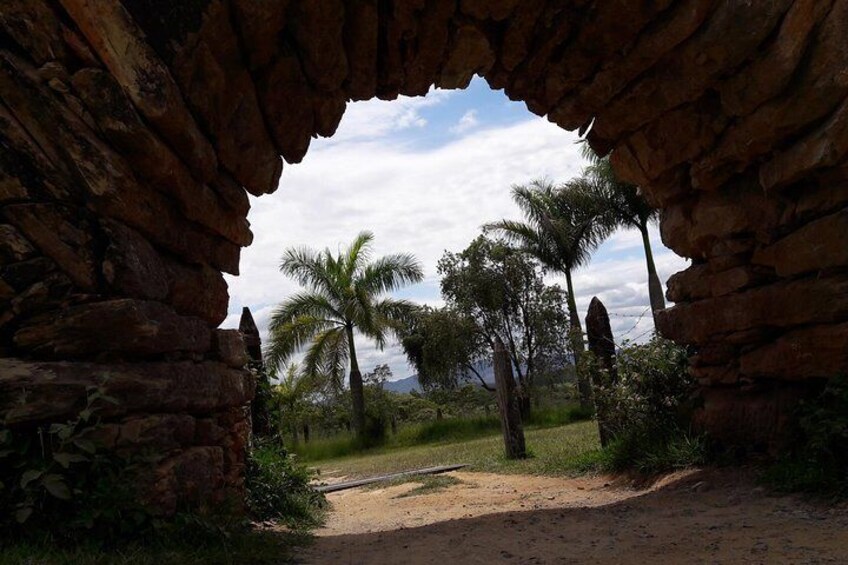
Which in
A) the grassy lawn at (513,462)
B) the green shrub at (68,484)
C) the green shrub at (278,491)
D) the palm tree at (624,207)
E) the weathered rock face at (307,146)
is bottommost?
the grassy lawn at (513,462)

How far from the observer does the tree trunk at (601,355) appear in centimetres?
875

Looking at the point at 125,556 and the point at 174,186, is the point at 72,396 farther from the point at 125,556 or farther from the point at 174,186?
the point at 174,186

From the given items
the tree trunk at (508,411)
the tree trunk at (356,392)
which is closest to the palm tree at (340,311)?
the tree trunk at (356,392)

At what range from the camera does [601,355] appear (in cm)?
926

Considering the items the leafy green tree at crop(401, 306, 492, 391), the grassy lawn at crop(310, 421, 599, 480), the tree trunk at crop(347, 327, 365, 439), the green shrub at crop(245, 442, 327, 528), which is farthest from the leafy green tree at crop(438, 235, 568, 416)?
the green shrub at crop(245, 442, 327, 528)

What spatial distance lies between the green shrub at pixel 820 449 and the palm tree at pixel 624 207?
16.0 meters

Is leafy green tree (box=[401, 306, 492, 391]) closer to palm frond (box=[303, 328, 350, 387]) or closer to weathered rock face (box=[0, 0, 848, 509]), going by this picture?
palm frond (box=[303, 328, 350, 387])

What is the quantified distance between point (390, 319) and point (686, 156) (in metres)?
17.4

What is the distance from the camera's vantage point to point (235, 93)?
533 centimetres

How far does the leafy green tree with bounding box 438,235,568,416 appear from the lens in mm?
27078

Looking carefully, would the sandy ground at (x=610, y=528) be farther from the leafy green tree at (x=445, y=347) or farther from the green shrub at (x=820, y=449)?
the leafy green tree at (x=445, y=347)

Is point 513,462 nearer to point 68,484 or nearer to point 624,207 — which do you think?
point 68,484

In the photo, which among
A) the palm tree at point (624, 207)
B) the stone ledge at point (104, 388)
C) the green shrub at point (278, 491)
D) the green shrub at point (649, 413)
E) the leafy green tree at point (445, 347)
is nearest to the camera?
the stone ledge at point (104, 388)

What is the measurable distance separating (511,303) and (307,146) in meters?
22.0
